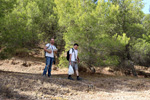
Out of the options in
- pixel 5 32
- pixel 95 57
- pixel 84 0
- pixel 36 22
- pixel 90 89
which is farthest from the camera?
pixel 36 22

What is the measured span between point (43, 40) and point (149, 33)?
25.0 feet

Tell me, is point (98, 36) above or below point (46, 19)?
below

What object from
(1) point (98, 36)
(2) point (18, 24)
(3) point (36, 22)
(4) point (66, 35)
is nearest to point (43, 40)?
(3) point (36, 22)

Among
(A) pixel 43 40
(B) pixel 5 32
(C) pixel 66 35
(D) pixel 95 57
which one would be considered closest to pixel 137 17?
(D) pixel 95 57

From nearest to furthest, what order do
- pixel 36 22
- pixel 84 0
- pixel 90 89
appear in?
pixel 90 89 < pixel 84 0 < pixel 36 22

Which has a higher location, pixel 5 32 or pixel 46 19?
pixel 46 19

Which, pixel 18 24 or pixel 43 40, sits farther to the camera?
pixel 43 40

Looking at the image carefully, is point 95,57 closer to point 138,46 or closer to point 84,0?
point 138,46

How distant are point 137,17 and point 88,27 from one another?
11.3 ft

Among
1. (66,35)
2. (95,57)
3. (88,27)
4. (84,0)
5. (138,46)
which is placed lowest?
(95,57)

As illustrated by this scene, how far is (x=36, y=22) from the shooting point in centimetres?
1121

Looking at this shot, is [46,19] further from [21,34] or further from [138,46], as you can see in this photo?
[138,46]

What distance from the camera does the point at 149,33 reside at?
30.2 ft

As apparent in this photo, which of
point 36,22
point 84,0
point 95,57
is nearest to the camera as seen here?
point 95,57
